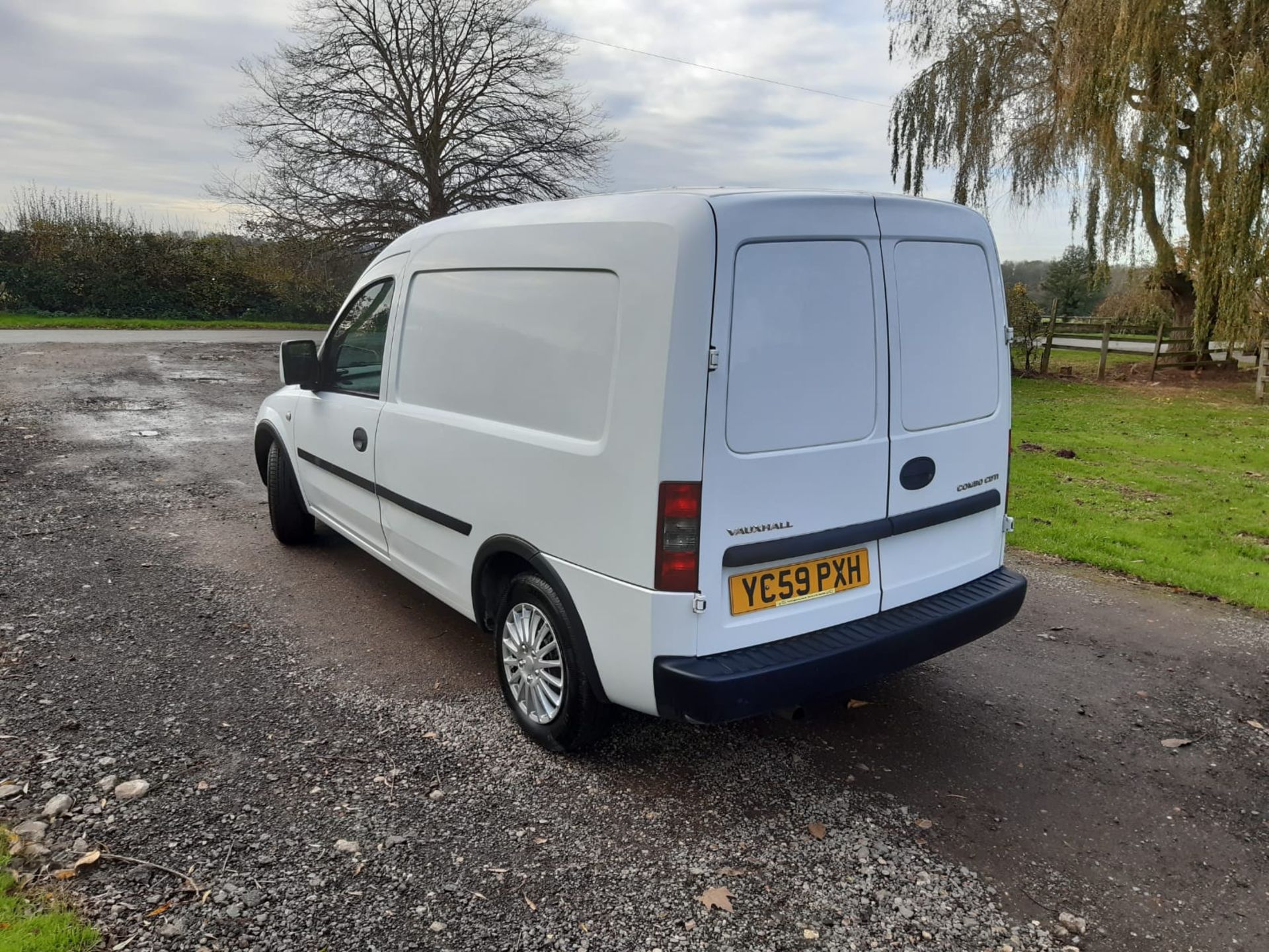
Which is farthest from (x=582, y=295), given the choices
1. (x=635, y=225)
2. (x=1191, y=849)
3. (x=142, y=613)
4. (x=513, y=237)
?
(x=142, y=613)

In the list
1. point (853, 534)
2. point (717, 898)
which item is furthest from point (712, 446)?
point (717, 898)

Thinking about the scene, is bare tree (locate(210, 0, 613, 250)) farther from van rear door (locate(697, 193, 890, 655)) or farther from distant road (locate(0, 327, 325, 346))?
van rear door (locate(697, 193, 890, 655))

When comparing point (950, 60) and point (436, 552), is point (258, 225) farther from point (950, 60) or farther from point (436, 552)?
point (436, 552)

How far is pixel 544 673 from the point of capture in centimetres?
334

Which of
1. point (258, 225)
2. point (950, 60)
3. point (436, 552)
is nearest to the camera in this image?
point (436, 552)

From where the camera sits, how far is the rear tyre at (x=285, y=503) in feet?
18.5

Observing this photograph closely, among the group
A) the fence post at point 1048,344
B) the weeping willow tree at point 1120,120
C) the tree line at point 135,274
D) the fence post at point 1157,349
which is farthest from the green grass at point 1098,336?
the tree line at point 135,274

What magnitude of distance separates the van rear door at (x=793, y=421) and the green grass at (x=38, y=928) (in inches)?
74.1

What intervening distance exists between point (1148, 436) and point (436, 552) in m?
10.6

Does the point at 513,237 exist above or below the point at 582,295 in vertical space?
above

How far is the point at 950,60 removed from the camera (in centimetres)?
1789

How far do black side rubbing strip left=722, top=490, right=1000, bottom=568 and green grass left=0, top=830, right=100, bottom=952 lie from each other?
2073 millimetres

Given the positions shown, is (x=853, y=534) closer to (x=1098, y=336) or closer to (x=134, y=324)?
(x=134, y=324)

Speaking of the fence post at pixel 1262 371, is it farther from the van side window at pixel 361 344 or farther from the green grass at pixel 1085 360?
the van side window at pixel 361 344
